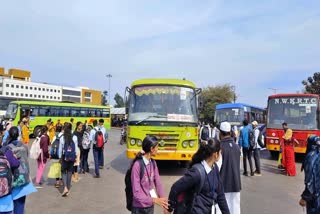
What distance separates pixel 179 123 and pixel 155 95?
133 centimetres

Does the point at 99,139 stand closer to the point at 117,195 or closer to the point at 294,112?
the point at 117,195

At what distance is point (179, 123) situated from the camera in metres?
10.2

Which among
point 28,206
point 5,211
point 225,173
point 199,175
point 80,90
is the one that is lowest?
point 28,206

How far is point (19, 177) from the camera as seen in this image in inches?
185

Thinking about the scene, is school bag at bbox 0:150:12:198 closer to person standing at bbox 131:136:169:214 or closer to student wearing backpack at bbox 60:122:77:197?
person standing at bbox 131:136:169:214

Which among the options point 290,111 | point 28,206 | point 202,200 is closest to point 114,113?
point 290,111

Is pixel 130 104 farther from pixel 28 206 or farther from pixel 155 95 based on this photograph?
pixel 28 206

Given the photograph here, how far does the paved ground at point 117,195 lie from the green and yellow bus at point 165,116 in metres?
1.12

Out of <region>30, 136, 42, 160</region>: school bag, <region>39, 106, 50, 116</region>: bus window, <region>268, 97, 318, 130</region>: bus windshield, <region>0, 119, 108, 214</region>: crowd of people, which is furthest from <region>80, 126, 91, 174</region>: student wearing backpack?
<region>39, 106, 50, 116</region>: bus window

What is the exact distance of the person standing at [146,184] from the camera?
3.71m

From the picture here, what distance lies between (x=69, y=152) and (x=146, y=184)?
4.59m

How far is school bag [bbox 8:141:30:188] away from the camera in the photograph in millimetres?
4664

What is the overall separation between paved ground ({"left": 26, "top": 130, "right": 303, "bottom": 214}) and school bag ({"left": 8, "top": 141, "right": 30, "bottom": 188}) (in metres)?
2.03

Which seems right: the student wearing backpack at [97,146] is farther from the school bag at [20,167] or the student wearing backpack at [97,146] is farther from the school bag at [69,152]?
the school bag at [20,167]
